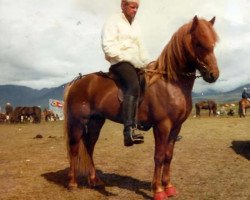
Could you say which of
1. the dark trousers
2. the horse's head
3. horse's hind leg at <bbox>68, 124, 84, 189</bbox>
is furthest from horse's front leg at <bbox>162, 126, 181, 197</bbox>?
horse's hind leg at <bbox>68, 124, 84, 189</bbox>

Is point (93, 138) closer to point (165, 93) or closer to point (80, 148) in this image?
point (80, 148)

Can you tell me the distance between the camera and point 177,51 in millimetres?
8211

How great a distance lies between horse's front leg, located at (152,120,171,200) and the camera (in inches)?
316

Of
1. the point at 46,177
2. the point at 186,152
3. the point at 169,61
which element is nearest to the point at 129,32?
the point at 169,61

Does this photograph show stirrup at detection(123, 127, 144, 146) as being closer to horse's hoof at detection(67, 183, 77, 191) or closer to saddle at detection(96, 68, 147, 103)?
saddle at detection(96, 68, 147, 103)

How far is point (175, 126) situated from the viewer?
8297 millimetres

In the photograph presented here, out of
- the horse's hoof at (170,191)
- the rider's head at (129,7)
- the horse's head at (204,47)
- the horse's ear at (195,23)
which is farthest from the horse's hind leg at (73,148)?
the horse's ear at (195,23)

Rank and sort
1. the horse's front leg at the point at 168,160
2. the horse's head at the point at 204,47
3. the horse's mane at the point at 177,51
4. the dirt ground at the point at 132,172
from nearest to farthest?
1. the horse's head at the point at 204,47
2. the horse's mane at the point at 177,51
3. the horse's front leg at the point at 168,160
4. the dirt ground at the point at 132,172

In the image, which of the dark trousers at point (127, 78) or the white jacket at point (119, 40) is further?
the white jacket at point (119, 40)

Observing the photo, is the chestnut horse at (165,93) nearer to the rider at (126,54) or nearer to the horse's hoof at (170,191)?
the horse's hoof at (170,191)

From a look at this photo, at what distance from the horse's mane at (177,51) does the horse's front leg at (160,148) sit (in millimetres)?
984

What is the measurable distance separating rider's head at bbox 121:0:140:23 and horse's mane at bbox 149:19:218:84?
1.02 m

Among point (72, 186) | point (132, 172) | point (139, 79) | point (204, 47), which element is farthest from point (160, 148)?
point (132, 172)

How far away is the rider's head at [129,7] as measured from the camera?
850cm
